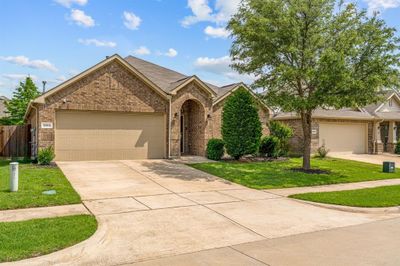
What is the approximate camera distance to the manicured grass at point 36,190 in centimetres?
793

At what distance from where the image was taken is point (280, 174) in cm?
1396

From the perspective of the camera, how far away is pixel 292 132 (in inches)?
880

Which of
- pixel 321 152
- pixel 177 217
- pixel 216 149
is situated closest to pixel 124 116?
pixel 216 149

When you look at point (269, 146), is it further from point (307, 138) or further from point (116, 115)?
point (116, 115)

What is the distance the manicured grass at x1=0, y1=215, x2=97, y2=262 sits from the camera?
16.3 ft

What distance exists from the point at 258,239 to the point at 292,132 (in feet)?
56.3

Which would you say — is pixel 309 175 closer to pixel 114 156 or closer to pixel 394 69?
pixel 394 69

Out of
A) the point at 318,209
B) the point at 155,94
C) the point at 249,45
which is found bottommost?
the point at 318,209

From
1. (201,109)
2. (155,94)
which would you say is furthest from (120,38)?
(201,109)

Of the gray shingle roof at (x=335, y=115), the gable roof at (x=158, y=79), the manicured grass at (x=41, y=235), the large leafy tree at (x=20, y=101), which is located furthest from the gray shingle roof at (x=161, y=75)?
the manicured grass at (x=41, y=235)

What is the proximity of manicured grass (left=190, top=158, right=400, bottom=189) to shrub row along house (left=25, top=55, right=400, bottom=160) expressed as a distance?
3.29 meters

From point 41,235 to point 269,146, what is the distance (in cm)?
1551

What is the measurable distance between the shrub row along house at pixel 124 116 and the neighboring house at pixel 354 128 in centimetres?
42

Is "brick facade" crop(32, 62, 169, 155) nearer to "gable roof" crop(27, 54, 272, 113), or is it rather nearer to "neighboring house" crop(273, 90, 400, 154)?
"gable roof" crop(27, 54, 272, 113)
